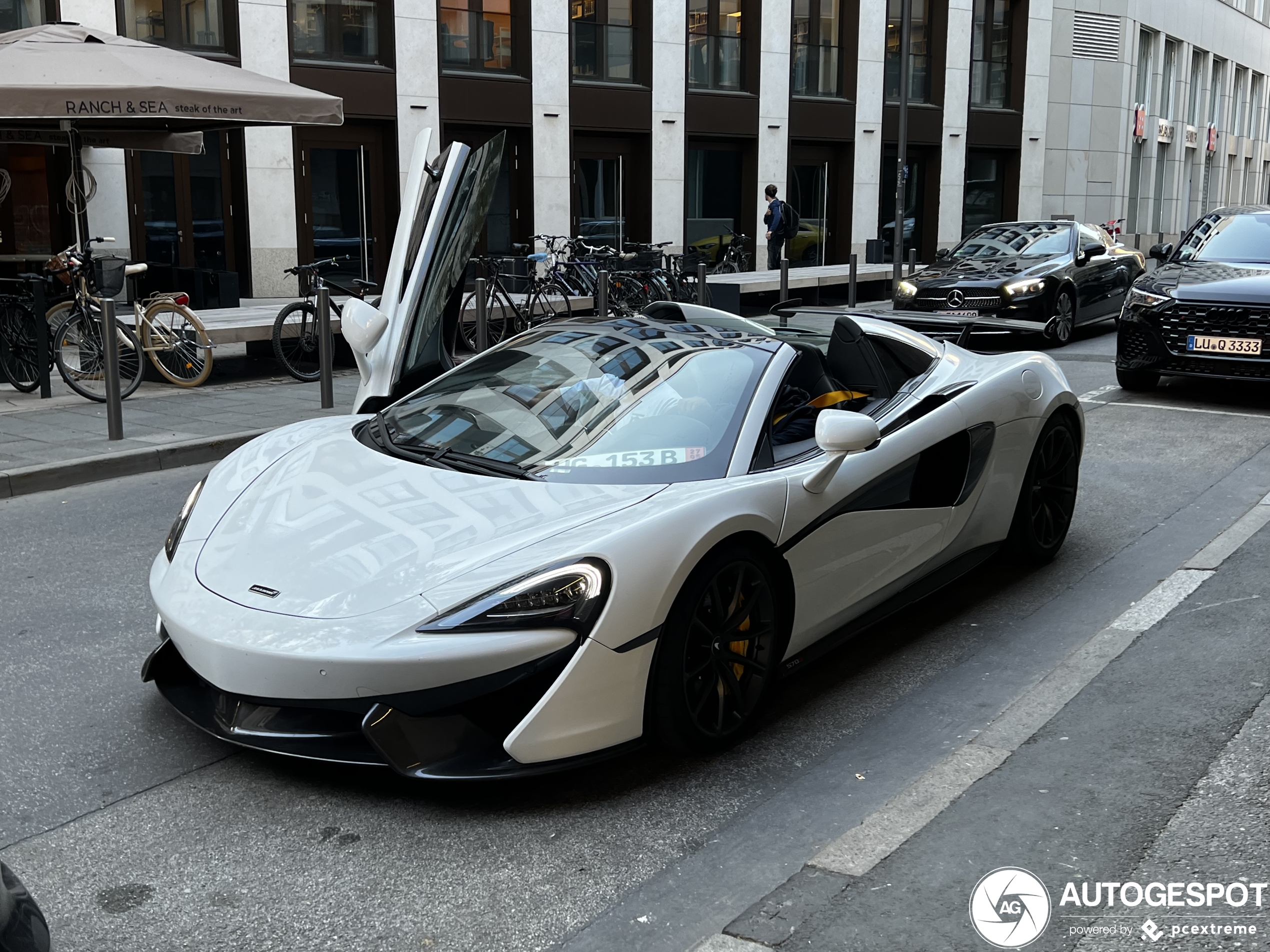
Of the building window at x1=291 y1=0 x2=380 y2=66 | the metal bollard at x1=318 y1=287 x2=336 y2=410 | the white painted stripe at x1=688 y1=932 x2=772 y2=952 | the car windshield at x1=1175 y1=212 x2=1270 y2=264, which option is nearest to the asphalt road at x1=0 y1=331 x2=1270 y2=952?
the white painted stripe at x1=688 y1=932 x2=772 y2=952

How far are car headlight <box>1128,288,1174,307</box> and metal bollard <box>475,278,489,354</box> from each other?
5.93 meters

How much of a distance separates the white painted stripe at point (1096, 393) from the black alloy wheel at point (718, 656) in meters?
7.72

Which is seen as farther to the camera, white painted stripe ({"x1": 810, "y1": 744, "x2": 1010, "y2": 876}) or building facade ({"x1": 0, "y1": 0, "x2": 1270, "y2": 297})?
building facade ({"x1": 0, "y1": 0, "x2": 1270, "y2": 297})

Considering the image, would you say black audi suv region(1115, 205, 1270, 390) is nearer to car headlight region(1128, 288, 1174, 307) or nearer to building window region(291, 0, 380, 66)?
car headlight region(1128, 288, 1174, 307)

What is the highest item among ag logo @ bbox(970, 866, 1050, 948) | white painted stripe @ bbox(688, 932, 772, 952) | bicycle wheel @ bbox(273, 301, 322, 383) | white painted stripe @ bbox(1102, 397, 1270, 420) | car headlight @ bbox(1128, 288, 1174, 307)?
car headlight @ bbox(1128, 288, 1174, 307)

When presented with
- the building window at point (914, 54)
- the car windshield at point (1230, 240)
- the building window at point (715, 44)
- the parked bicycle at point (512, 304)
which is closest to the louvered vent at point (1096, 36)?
the building window at point (914, 54)

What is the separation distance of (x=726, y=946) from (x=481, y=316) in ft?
35.0

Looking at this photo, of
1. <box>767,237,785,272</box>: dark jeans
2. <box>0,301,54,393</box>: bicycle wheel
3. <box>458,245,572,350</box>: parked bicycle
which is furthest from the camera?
<box>767,237,785,272</box>: dark jeans

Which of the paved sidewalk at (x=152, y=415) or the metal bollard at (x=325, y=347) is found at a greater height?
the metal bollard at (x=325, y=347)

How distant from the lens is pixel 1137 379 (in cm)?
1148

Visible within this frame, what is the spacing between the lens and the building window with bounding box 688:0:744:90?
2403 centimetres

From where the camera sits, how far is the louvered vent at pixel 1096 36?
35.4m

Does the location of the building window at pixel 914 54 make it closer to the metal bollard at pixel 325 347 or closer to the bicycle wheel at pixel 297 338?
the bicycle wheel at pixel 297 338

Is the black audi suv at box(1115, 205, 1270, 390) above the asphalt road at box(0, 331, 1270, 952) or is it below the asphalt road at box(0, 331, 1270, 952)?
above
